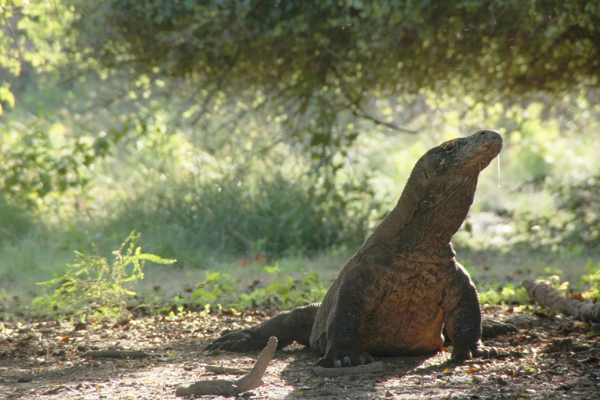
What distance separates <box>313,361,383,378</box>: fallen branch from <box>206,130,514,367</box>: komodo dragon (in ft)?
0.19

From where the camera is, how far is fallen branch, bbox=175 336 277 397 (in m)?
2.74

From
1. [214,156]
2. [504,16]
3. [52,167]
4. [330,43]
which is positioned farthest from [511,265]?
[52,167]

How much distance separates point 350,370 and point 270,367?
470mm

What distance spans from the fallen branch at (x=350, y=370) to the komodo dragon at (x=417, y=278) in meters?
0.06

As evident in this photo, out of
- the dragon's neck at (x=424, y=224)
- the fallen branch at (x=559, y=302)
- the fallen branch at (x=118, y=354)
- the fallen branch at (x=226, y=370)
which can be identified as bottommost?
the fallen branch at (x=118, y=354)

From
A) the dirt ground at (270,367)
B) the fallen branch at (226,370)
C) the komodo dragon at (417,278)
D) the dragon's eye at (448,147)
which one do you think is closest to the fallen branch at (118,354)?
the dirt ground at (270,367)

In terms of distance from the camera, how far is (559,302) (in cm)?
469

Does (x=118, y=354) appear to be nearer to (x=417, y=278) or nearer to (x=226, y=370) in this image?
(x=226, y=370)

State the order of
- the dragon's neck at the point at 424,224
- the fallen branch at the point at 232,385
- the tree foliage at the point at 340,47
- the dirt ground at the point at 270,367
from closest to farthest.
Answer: the fallen branch at the point at 232,385 < the dirt ground at the point at 270,367 < the dragon's neck at the point at 424,224 < the tree foliage at the point at 340,47

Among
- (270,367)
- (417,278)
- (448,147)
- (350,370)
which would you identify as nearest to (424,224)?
(417,278)

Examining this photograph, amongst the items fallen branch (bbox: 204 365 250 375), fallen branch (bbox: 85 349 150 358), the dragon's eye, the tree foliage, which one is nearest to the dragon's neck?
the dragon's eye

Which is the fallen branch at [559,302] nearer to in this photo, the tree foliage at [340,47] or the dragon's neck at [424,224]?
the dragon's neck at [424,224]

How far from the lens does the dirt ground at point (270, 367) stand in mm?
2859

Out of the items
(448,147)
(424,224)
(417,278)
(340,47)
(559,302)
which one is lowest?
(559,302)
